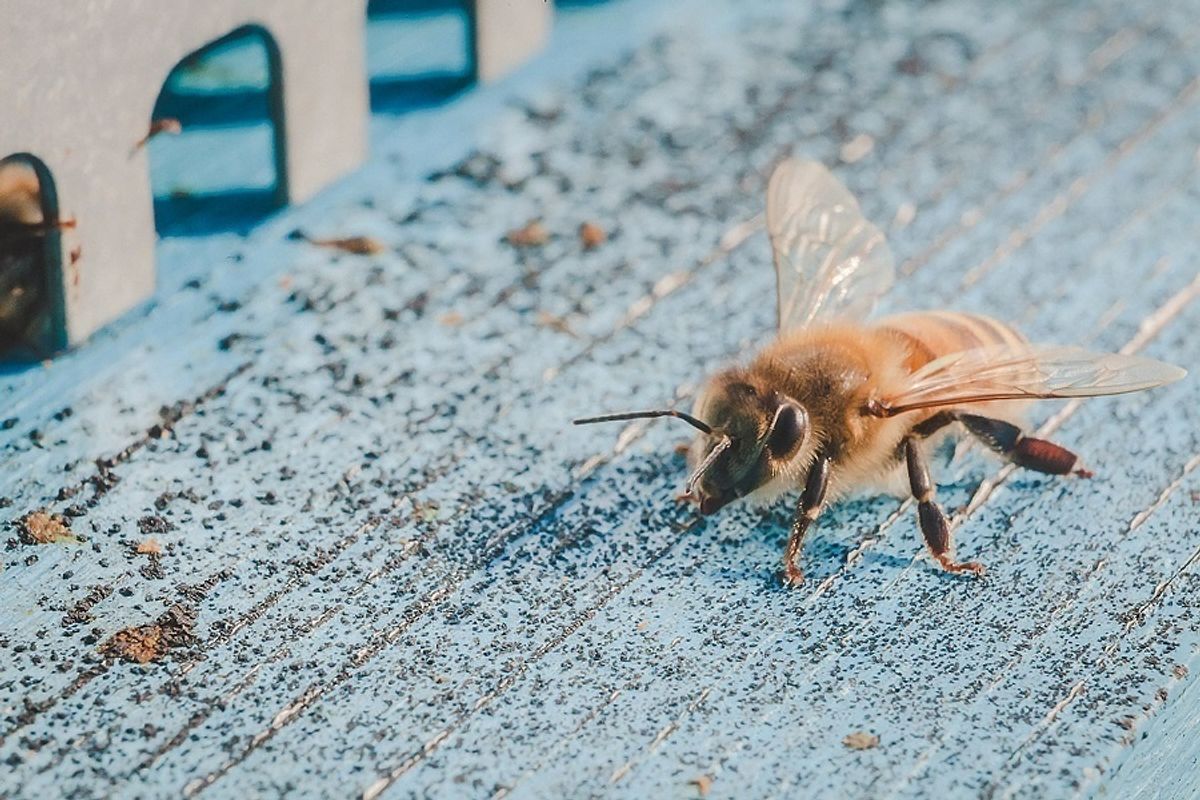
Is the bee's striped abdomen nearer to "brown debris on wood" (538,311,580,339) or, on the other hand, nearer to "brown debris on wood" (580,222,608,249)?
"brown debris on wood" (538,311,580,339)

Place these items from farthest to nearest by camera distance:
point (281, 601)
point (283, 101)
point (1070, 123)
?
point (1070, 123) < point (283, 101) < point (281, 601)

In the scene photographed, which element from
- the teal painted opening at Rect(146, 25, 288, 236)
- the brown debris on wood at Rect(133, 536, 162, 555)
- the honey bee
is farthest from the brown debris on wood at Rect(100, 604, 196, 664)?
the teal painted opening at Rect(146, 25, 288, 236)

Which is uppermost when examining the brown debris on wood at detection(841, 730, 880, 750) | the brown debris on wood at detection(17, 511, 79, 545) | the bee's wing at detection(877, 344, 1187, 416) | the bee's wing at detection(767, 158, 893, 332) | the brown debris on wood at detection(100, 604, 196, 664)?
the bee's wing at detection(767, 158, 893, 332)

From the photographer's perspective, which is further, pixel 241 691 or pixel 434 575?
pixel 434 575

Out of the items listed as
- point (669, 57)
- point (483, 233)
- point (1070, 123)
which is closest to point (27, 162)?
point (483, 233)

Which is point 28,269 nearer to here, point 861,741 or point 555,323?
point 555,323

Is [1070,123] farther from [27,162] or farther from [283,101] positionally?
[27,162]
